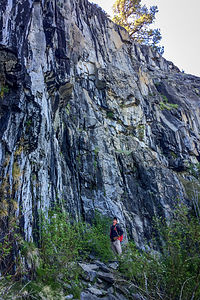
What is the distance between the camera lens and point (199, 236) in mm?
4926

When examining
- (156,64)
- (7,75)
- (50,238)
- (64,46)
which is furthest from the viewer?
(156,64)

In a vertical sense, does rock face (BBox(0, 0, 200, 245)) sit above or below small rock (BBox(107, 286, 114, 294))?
above

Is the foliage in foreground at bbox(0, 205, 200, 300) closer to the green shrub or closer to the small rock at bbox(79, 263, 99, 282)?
the small rock at bbox(79, 263, 99, 282)

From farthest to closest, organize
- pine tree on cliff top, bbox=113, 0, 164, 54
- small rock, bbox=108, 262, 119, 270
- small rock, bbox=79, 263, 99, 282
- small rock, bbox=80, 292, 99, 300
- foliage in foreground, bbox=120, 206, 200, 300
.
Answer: pine tree on cliff top, bbox=113, 0, 164, 54 < small rock, bbox=108, 262, 119, 270 < small rock, bbox=79, 263, 99, 282 < small rock, bbox=80, 292, 99, 300 < foliage in foreground, bbox=120, 206, 200, 300

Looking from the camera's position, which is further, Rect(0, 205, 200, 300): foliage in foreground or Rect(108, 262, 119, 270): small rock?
Rect(108, 262, 119, 270): small rock

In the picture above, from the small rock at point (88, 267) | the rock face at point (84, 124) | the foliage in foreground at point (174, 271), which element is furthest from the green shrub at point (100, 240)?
the foliage in foreground at point (174, 271)

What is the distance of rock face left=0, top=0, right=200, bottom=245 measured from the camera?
8.34m

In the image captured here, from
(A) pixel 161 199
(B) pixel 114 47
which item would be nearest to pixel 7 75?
(A) pixel 161 199

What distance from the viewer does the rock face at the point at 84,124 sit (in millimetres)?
8344

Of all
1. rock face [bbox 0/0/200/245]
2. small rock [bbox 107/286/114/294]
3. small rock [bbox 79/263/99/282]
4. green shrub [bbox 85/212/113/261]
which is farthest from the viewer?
green shrub [bbox 85/212/113/261]

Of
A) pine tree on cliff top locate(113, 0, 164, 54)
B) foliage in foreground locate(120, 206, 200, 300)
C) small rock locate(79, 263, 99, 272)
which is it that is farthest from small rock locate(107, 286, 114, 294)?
pine tree on cliff top locate(113, 0, 164, 54)

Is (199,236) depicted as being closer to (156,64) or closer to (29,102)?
(29,102)

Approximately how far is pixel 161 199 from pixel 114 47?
15267 millimetres

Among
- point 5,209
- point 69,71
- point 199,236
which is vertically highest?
point 69,71
